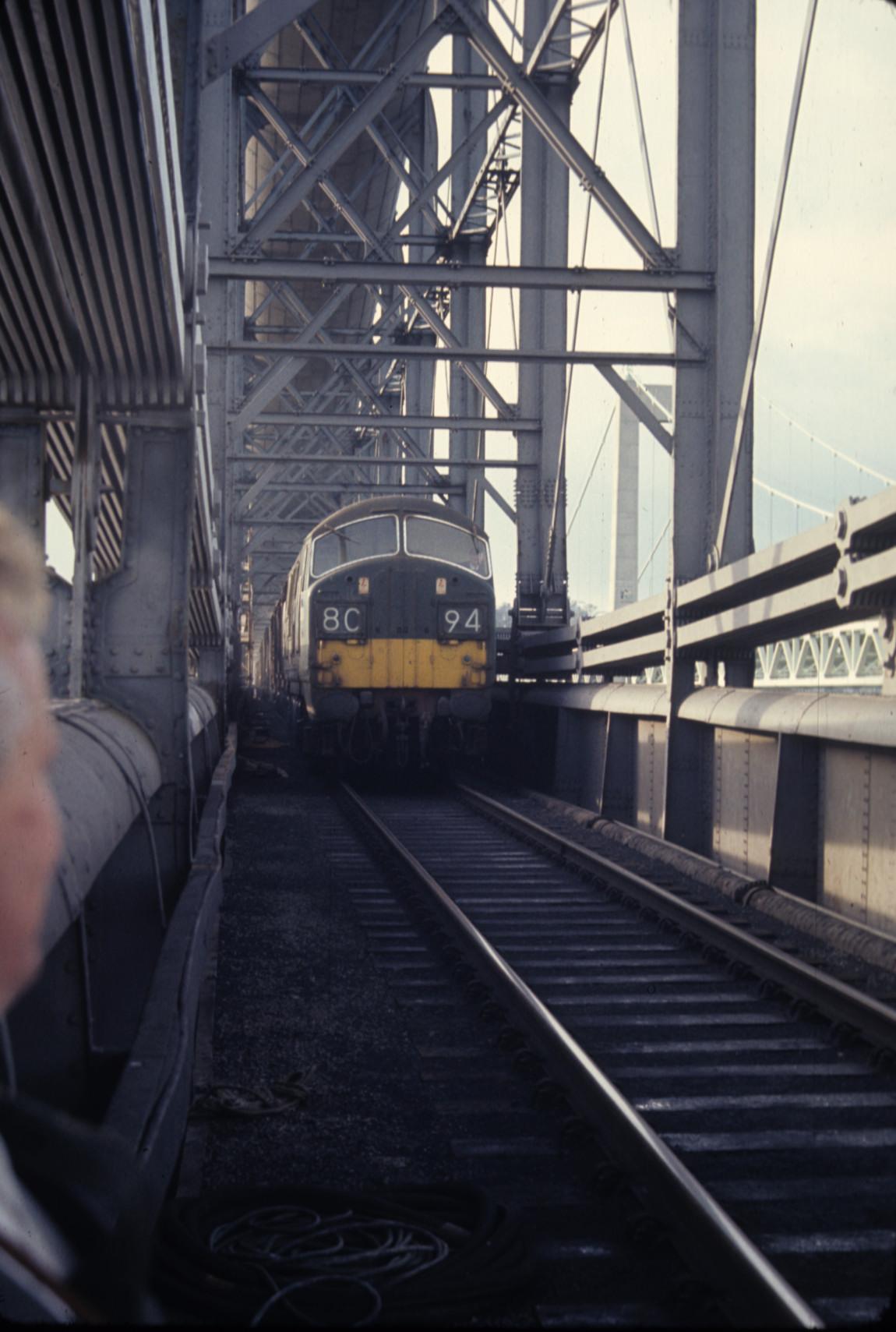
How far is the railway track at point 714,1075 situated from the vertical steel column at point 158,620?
178cm

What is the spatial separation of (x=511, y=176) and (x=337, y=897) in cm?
1474

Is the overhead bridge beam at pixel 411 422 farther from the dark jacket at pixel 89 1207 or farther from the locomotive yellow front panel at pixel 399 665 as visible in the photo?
the dark jacket at pixel 89 1207

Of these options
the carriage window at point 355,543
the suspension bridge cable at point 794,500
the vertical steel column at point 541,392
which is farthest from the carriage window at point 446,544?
the suspension bridge cable at point 794,500

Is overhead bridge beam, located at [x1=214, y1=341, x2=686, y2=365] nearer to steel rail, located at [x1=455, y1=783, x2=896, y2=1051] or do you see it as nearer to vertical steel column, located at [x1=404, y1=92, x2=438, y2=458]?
steel rail, located at [x1=455, y1=783, x2=896, y2=1051]

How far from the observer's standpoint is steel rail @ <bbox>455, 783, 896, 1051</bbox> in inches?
209

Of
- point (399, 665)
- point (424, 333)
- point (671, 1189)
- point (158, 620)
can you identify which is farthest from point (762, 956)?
point (424, 333)

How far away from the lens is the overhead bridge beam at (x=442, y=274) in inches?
486

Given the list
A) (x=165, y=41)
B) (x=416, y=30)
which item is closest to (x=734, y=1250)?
(x=165, y=41)

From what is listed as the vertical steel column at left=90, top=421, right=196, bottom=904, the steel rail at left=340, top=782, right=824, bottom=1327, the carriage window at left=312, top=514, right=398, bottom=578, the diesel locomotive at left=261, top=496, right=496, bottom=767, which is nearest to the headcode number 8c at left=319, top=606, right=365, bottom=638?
the diesel locomotive at left=261, top=496, right=496, bottom=767

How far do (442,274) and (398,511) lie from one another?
13.2ft

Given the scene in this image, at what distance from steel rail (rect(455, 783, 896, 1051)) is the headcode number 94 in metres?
5.23

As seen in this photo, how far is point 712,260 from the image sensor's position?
39.7 feet

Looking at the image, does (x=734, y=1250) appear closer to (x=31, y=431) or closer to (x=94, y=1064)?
(x=94, y=1064)

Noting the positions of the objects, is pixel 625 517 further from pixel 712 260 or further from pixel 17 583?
pixel 17 583
